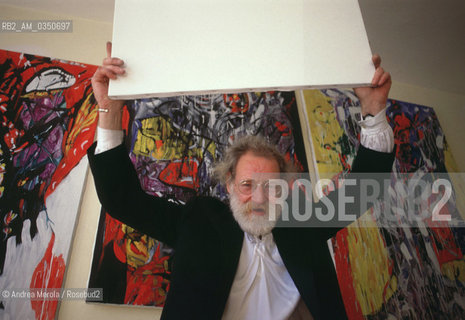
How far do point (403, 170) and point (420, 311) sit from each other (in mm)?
919

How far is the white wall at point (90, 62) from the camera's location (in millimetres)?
1300

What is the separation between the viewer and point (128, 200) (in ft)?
3.52

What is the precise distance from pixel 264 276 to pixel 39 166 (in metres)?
1.20

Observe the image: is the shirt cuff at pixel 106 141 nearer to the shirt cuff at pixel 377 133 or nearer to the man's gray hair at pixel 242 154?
the man's gray hair at pixel 242 154

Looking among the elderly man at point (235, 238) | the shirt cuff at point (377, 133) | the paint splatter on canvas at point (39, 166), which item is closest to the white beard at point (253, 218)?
the elderly man at point (235, 238)

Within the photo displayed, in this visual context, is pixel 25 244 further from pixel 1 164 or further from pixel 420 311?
pixel 420 311

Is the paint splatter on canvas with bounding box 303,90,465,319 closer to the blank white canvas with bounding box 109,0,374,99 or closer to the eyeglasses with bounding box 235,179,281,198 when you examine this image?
the eyeglasses with bounding box 235,179,281,198

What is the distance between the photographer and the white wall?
1300 mm

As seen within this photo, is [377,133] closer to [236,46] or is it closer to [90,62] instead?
[236,46]

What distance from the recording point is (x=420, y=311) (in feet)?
5.42

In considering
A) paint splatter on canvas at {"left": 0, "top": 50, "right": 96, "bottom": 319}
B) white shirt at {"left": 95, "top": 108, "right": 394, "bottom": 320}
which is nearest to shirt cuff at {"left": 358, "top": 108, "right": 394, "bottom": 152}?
white shirt at {"left": 95, "top": 108, "right": 394, "bottom": 320}

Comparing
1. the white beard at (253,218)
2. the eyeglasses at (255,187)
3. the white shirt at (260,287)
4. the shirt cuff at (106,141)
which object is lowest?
the white shirt at (260,287)

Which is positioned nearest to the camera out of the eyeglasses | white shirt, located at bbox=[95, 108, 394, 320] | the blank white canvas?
the blank white canvas

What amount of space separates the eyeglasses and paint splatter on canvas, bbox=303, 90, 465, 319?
620 mm
